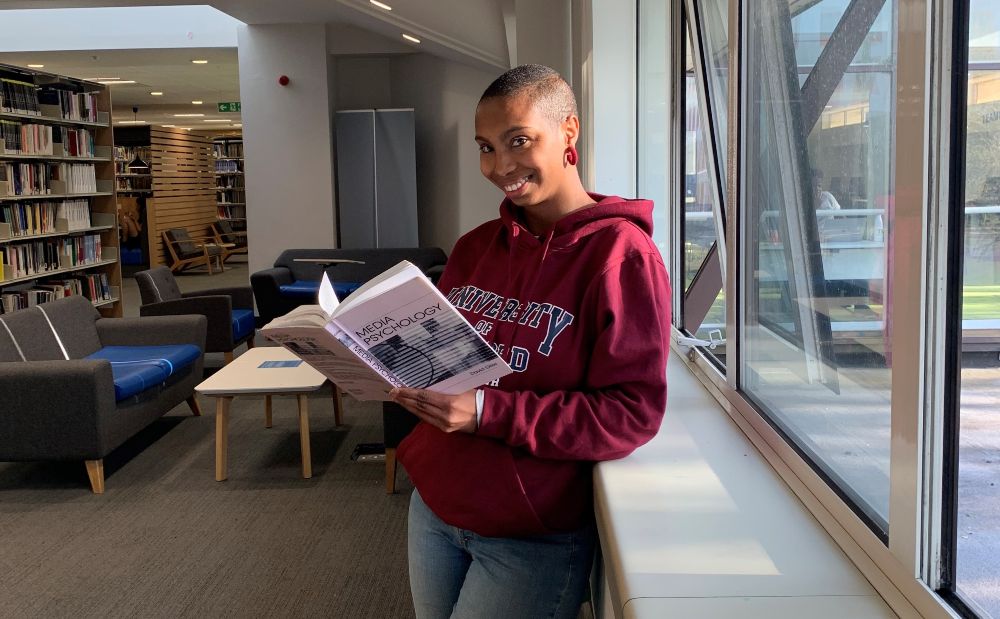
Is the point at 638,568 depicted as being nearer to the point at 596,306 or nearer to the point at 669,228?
the point at 596,306

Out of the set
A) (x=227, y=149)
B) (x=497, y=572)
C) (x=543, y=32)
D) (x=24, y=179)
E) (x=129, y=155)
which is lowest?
Answer: (x=497, y=572)

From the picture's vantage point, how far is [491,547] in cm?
156

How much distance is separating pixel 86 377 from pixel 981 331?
4.20m

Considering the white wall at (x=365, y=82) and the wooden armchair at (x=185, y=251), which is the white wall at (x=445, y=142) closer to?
the white wall at (x=365, y=82)

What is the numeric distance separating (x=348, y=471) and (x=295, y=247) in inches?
231

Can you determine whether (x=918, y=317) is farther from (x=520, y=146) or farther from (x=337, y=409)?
(x=337, y=409)

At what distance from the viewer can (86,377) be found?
4367 millimetres

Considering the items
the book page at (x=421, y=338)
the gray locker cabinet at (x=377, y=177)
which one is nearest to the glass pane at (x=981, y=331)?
the book page at (x=421, y=338)

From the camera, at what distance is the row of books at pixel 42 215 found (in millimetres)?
8086

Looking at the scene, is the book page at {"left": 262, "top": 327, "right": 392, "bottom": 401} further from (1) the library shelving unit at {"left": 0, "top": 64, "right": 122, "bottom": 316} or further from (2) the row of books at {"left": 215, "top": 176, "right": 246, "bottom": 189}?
(2) the row of books at {"left": 215, "top": 176, "right": 246, "bottom": 189}

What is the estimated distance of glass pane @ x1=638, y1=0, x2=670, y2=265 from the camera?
348 centimetres

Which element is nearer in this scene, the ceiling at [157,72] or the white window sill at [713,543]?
the white window sill at [713,543]

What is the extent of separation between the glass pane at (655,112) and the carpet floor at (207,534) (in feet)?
5.58

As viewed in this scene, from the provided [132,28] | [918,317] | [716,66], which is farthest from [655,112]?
[132,28]
